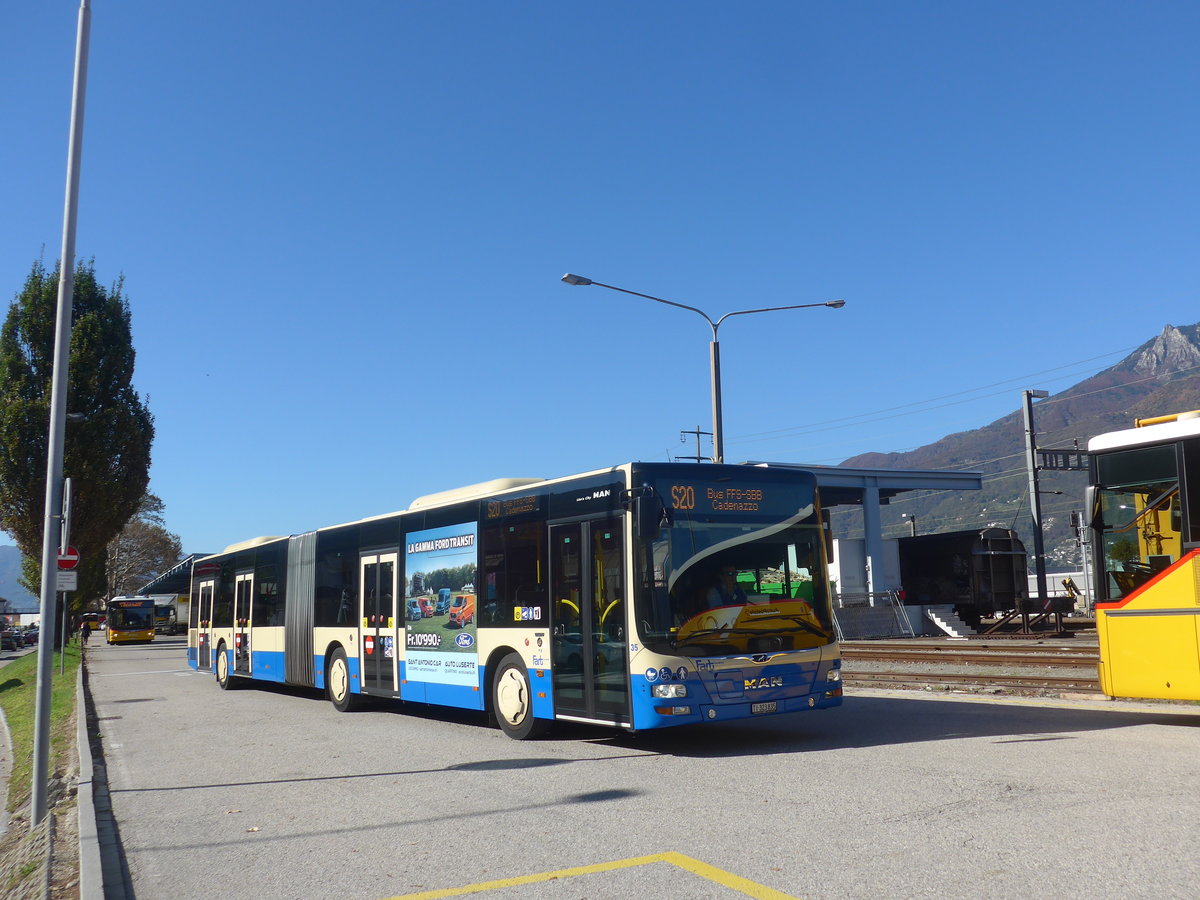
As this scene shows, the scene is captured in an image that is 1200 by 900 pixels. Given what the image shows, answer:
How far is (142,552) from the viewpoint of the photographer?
8500 cm

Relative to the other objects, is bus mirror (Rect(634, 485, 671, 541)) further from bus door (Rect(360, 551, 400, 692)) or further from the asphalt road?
bus door (Rect(360, 551, 400, 692))

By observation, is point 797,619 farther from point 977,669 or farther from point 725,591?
point 977,669

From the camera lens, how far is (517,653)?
11.7 meters

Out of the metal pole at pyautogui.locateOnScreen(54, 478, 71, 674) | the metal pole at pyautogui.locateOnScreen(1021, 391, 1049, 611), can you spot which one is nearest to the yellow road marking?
the metal pole at pyautogui.locateOnScreen(54, 478, 71, 674)

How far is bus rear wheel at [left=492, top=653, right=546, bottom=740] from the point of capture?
37.7 ft

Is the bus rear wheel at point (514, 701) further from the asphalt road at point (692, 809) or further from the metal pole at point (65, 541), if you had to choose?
the metal pole at point (65, 541)

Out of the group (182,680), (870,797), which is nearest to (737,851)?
(870,797)

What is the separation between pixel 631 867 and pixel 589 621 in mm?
4685

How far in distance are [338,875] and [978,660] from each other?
16.7m

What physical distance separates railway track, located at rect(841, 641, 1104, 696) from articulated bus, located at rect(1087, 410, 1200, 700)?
3.47m

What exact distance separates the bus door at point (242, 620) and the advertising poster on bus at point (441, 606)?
7.56 meters

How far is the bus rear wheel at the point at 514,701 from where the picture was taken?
11500 mm

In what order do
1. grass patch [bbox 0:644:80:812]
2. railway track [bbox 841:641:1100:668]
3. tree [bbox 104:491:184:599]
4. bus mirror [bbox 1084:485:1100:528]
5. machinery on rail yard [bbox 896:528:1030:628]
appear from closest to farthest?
bus mirror [bbox 1084:485:1100:528] → grass patch [bbox 0:644:80:812] → railway track [bbox 841:641:1100:668] → machinery on rail yard [bbox 896:528:1030:628] → tree [bbox 104:491:184:599]

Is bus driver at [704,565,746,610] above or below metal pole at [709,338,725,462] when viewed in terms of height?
below
